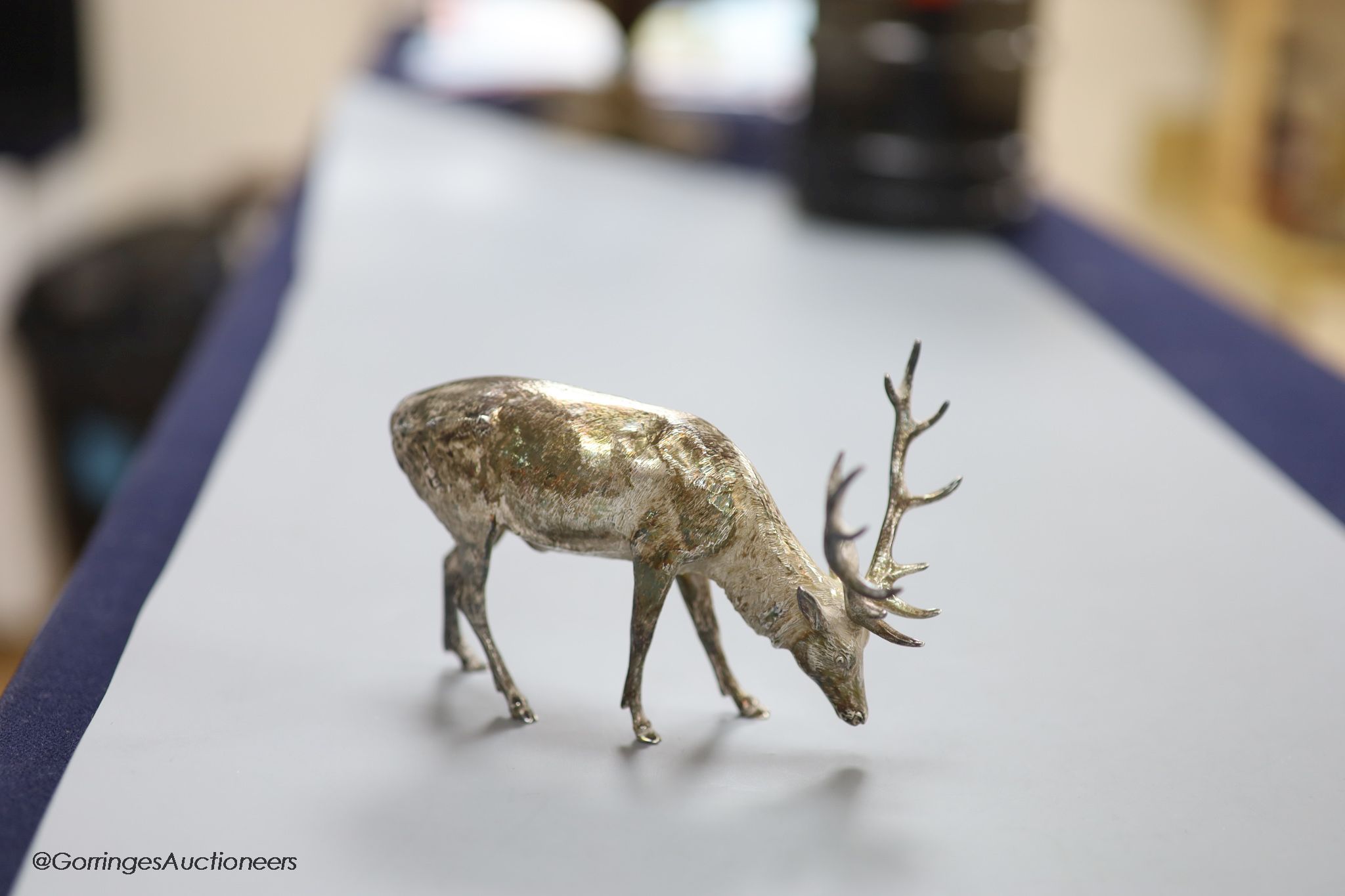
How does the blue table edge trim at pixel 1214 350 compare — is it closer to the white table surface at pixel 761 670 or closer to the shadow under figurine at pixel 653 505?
the white table surface at pixel 761 670

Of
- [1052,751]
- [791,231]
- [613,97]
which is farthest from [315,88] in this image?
[1052,751]

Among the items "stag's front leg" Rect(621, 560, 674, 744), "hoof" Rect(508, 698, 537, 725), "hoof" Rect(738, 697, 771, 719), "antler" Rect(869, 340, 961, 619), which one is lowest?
"hoof" Rect(738, 697, 771, 719)

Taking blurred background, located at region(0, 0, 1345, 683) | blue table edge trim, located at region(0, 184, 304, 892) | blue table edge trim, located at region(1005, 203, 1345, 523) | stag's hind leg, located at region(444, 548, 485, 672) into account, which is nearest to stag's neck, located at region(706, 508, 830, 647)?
stag's hind leg, located at region(444, 548, 485, 672)

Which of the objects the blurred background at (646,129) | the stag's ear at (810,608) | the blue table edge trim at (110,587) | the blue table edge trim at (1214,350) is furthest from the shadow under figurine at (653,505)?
the blurred background at (646,129)

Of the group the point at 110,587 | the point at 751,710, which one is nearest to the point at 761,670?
the point at 751,710

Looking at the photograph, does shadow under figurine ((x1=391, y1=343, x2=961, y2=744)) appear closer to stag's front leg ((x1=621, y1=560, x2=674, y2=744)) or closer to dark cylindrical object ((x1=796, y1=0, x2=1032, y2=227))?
stag's front leg ((x1=621, y1=560, x2=674, y2=744))

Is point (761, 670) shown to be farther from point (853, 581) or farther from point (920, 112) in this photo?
point (920, 112)
